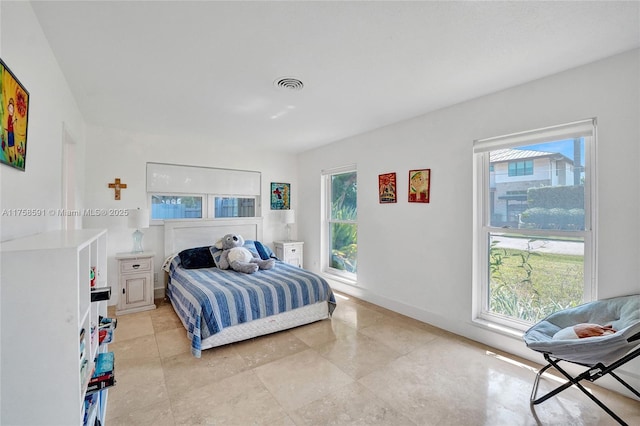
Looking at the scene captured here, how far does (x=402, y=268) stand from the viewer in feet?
11.5

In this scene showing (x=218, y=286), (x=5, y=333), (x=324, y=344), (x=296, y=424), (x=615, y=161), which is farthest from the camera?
A: (x=218, y=286)

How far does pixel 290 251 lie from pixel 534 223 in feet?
11.6

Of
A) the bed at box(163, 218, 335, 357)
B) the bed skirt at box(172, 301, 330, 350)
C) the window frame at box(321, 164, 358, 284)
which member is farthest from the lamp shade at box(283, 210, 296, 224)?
the bed skirt at box(172, 301, 330, 350)

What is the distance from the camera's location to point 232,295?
2.79 m

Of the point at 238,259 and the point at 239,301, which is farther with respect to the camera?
the point at 238,259

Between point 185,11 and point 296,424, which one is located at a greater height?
point 185,11

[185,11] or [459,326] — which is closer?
[185,11]

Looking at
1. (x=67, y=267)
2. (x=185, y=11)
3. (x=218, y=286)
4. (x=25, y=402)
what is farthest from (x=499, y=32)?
(x=218, y=286)

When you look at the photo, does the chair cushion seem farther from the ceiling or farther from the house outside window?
the ceiling

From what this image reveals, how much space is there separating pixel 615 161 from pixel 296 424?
2819 mm

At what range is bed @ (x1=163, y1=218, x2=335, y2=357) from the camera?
8.55ft

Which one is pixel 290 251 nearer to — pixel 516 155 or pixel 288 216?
pixel 288 216

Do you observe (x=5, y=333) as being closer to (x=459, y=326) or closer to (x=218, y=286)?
(x=218, y=286)

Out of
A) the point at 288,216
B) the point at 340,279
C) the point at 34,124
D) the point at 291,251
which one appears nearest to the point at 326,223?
the point at 288,216
